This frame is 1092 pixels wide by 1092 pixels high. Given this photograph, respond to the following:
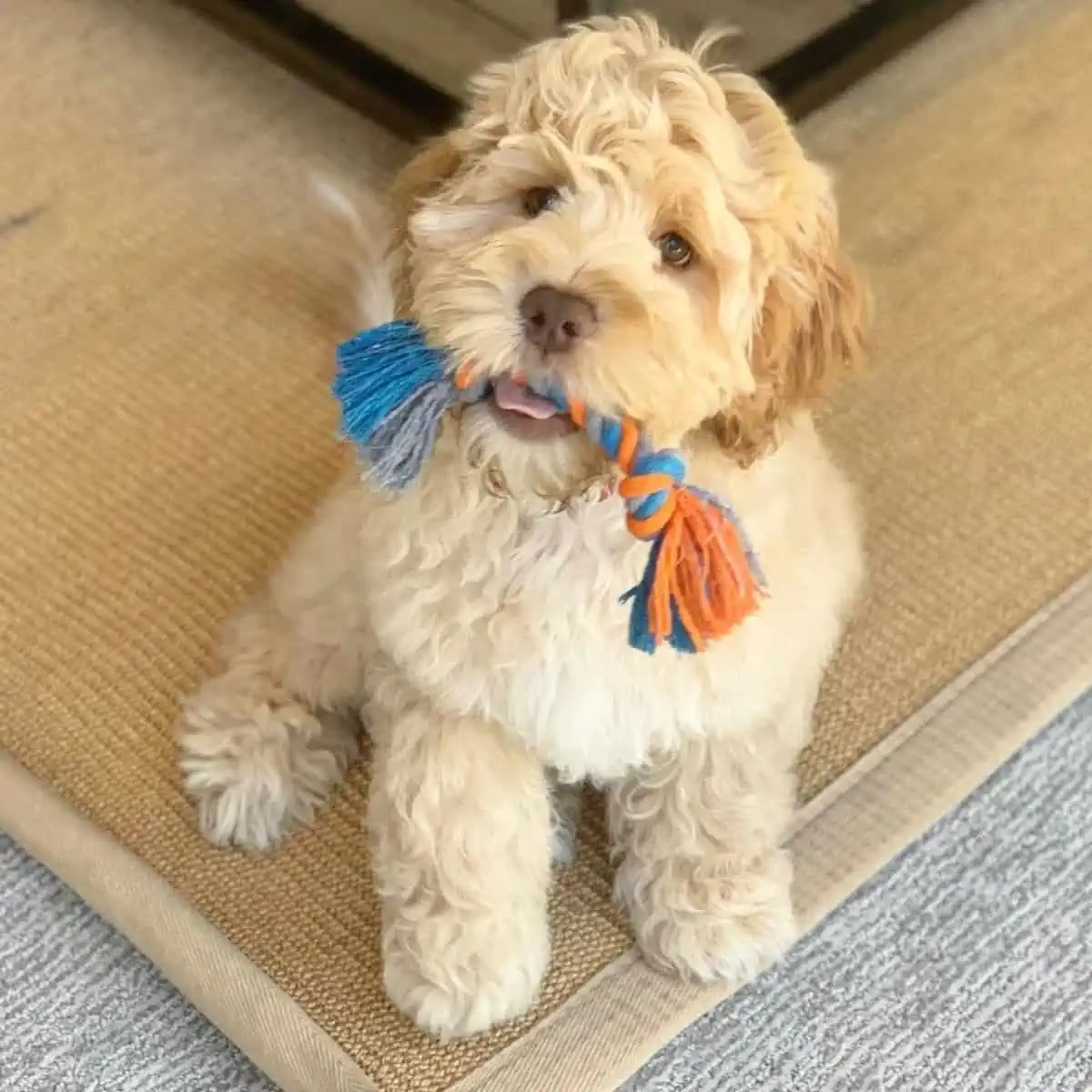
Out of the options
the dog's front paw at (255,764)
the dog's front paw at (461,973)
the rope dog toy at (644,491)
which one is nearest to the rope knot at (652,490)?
the rope dog toy at (644,491)

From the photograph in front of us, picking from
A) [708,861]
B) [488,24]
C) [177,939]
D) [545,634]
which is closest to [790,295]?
[545,634]

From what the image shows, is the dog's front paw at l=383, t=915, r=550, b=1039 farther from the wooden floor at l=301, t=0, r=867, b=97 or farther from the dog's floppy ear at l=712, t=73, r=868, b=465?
the wooden floor at l=301, t=0, r=867, b=97

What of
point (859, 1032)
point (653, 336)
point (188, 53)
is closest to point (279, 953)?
point (859, 1032)

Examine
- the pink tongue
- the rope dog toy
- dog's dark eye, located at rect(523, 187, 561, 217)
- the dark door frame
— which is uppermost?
dog's dark eye, located at rect(523, 187, 561, 217)

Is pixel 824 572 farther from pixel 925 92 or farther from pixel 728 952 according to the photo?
pixel 925 92

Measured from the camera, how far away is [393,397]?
98 centimetres

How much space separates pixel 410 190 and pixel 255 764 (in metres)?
0.55

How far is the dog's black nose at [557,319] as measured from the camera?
0.87 metres

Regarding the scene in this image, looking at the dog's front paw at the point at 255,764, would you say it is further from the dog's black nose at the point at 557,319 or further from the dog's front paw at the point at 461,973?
the dog's black nose at the point at 557,319

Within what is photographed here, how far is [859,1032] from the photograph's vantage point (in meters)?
1.31

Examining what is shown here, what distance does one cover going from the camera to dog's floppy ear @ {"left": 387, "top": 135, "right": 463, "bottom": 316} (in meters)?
1.04

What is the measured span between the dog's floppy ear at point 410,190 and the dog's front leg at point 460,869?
0.35 metres

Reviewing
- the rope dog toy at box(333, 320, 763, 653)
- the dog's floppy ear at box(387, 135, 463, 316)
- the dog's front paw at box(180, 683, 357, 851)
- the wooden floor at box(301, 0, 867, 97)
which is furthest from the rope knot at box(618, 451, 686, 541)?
the wooden floor at box(301, 0, 867, 97)

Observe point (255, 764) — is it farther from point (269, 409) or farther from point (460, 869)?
point (269, 409)
